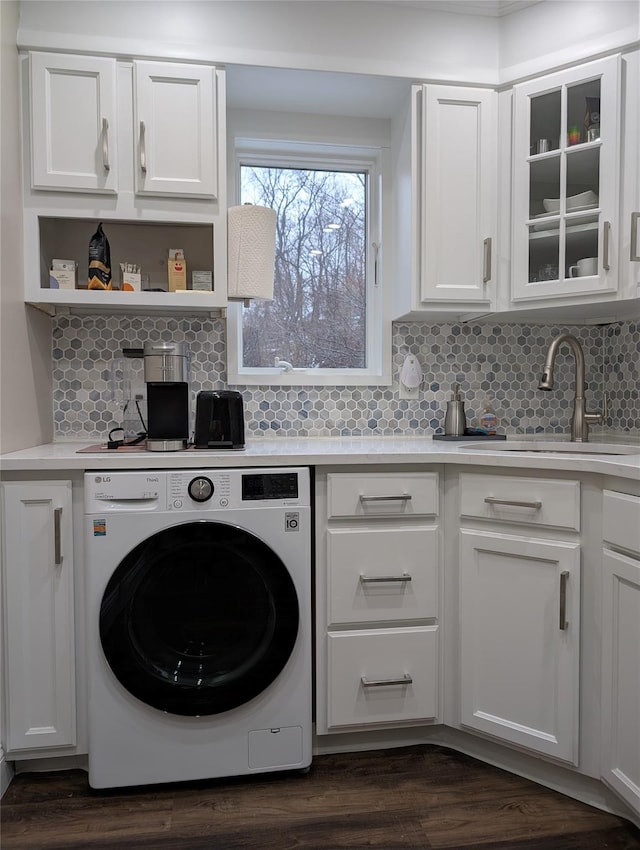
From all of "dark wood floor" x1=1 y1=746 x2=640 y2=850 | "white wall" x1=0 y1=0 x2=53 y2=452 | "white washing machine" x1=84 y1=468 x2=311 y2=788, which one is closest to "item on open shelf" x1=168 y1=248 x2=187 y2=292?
"white wall" x1=0 y1=0 x2=53 y2=452

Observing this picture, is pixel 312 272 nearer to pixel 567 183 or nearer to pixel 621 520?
pixel 567 183

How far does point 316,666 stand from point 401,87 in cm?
203

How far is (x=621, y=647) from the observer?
59.2 inches

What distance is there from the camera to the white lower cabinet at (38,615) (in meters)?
1.67

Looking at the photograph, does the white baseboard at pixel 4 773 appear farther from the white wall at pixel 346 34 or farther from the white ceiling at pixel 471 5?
the white ceiling at pixel 471 5

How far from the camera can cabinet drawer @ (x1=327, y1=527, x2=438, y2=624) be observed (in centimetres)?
178

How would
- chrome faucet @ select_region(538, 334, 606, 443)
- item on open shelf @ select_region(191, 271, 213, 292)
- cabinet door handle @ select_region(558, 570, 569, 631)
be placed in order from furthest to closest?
chrome faucet @ select_region(538, 334, 606, 443) → item on open shelf @ select_region(191, 271, 213, 292) → cabinet door handle @ select_region(558, 570, 569, 631)

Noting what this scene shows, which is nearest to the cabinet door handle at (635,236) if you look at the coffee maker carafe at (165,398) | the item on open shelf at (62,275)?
the coffee maker carafe at (165,398)

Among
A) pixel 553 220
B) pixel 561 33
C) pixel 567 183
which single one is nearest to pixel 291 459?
pixel 553 220

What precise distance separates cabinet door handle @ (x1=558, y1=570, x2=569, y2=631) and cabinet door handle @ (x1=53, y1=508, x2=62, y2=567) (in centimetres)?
144

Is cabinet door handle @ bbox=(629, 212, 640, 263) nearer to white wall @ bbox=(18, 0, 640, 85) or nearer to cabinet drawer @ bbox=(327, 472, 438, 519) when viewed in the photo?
white wall @ bbox=(18, 0, 640, 85)

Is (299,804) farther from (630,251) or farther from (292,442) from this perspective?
(630,251)

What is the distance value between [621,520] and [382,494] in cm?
66

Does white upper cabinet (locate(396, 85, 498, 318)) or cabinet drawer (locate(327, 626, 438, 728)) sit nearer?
cabinet drawer (locate(327, 626, 438, 728))
